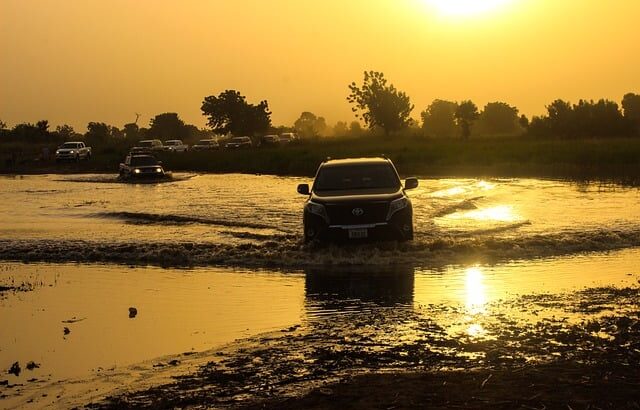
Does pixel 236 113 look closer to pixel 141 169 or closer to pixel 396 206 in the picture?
pixel 141 169

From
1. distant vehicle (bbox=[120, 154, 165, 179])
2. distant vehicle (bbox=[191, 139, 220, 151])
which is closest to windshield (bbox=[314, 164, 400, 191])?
distant vehicle (bbox=[120, 154, 165, 179])

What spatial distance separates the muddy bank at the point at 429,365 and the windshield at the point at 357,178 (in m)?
7.39

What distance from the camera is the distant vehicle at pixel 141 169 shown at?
51844 mm

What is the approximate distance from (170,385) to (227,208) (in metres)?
23.4

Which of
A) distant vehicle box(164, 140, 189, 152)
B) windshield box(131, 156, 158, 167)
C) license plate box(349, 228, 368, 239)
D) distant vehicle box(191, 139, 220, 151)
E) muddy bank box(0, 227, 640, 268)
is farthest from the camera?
distant vehicle box(191, 139, 220, 151)

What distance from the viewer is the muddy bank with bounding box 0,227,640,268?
1712cm

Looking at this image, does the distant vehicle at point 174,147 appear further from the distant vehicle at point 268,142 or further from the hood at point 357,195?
the hood at point 357,195

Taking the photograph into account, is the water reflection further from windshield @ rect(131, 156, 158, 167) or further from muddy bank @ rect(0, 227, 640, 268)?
windshield @ rect(131, 156, 158, 167)

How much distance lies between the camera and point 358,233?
55.0ft

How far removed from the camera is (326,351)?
348 inches

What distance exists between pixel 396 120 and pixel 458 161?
6012 cm

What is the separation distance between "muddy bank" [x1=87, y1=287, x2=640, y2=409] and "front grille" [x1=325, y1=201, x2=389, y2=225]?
6.03 meters

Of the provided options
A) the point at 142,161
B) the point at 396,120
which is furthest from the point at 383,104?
the point at 142,161

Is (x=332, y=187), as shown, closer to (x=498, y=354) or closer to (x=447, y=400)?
(x=498, y=354)
